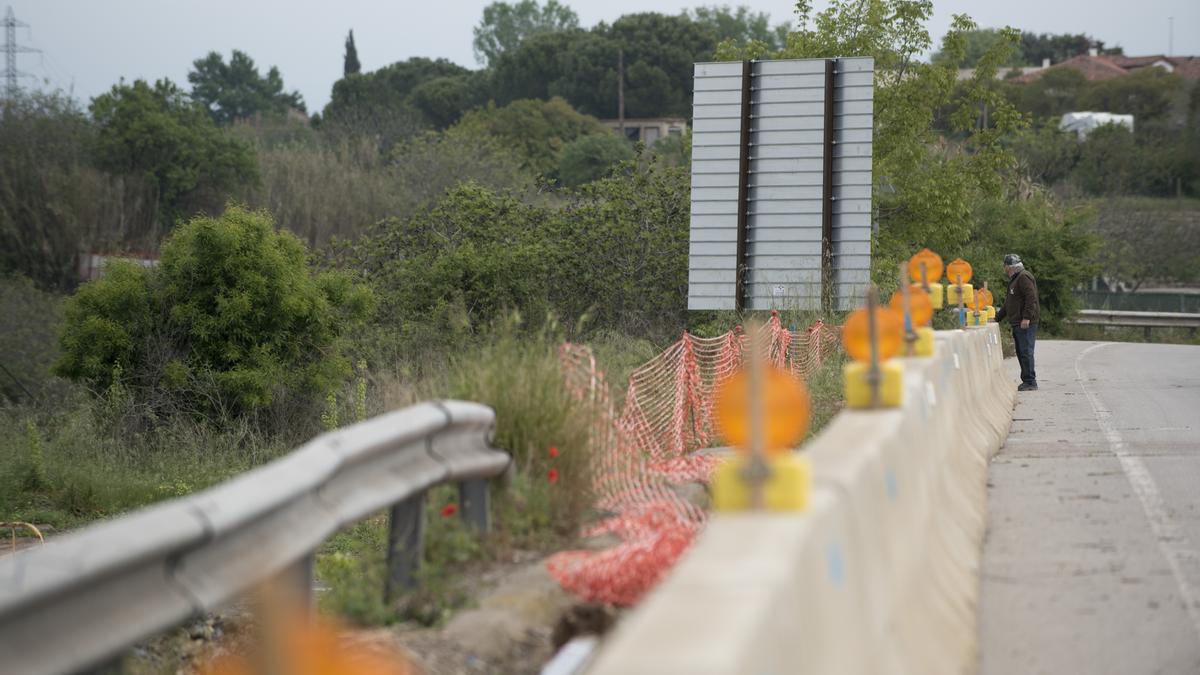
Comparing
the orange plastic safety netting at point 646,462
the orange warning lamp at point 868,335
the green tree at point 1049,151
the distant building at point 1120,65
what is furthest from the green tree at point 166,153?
the distant building at point 1120,65

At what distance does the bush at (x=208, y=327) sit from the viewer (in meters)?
27.8

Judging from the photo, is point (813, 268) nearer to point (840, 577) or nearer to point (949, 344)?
point (949, 344)

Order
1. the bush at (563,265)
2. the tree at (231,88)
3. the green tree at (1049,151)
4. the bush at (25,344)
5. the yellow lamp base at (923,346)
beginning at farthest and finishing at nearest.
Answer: the tree at (231,88)
the green tree at (1049,151)
the bush at (25,344)
the bush at (563,265)
the yellow lamp base at (923,346)

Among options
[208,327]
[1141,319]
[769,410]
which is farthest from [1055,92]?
[769,410]

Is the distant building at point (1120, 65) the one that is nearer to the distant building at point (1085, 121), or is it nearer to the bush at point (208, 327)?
the distant building at point (1085, 121)

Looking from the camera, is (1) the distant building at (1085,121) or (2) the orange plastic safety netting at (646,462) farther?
(1) the distant building at (1085,121)

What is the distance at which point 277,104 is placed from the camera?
166125mm

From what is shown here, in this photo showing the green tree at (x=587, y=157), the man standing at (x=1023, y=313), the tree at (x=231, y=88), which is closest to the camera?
the man standing at (x=1023, y=313)

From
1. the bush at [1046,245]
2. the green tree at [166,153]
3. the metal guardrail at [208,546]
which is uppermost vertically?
the green tree at [166,153]

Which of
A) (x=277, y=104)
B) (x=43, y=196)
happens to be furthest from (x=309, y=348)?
(x=277, y=104)

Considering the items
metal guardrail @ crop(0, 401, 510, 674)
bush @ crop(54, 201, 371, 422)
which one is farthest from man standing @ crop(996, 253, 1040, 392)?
metal guardrail @ crop(0, 401, 510, 674)

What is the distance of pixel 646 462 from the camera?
409 inches

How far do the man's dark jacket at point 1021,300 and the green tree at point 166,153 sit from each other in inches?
1941

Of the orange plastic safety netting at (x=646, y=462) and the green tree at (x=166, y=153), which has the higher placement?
the green tree at (x=166, y=153)
